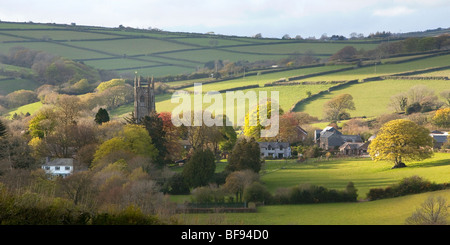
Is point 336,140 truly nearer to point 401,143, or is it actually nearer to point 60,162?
point 401,143

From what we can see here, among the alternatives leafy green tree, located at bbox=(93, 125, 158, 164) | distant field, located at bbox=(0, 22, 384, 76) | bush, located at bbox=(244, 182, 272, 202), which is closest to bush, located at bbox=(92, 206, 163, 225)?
bush, located at bbox=(244, 182, 272, 202)

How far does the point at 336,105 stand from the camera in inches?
3848

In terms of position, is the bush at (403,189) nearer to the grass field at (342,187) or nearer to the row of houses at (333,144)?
the grass field at (342,187)

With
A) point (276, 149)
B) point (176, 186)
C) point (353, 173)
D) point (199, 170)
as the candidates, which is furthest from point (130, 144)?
point (276, 149)

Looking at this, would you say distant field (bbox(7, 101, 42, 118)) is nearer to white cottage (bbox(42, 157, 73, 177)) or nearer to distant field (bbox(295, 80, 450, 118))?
distant field (bbox(295, 80, 450, 118))

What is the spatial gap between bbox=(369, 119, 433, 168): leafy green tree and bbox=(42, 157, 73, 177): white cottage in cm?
2863

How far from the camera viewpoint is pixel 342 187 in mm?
47500

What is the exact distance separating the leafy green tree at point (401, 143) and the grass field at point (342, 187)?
2.93 feet

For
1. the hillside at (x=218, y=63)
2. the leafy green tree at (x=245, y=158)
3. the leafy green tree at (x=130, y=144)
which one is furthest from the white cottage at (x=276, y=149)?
the hillside at (x=218, y=63)

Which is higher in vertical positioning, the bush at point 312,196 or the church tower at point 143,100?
the church tower at point 143,100

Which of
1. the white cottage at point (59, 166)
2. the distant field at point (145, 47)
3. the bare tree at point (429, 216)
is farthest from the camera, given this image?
the distant field at point (145, 47)

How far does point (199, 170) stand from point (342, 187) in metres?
11.8

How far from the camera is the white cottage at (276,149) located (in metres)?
74.4
